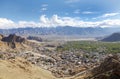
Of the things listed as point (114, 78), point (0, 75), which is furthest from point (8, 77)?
point (114, 78)

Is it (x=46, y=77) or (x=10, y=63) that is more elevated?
(x=10, y=63)

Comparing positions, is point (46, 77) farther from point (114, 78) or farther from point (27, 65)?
point (114, 78)

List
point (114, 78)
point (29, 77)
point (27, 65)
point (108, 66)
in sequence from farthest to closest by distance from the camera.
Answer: point (27, 65)
point (29, 77)
point (108, 66)
point (114, 78)

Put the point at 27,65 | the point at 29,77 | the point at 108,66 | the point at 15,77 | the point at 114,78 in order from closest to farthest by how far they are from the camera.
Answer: the point at 114,78
the point at 108,66
the point at 15,77
the point at 29,77
the point at 27,65

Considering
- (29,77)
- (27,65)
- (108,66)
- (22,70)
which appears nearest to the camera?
(108,66)

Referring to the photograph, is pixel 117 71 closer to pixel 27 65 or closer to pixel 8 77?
pixel 8 77

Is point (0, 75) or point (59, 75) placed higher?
point (0, 75)

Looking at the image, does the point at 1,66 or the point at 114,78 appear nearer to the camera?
the point at 114,78

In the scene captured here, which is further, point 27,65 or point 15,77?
point 27,65

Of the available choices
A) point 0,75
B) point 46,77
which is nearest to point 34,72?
point 46,77
